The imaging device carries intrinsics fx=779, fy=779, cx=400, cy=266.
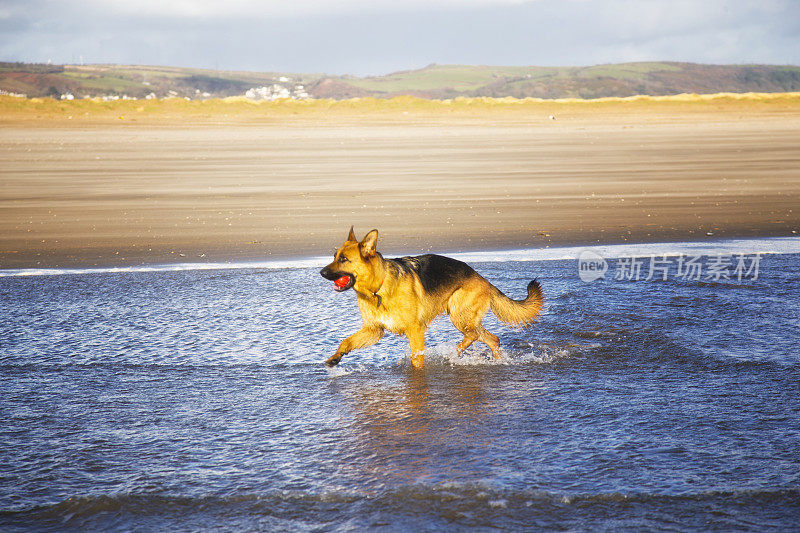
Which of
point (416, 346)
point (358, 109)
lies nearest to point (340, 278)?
point (416, 346)

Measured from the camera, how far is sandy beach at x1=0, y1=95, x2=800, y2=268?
11.0 metres

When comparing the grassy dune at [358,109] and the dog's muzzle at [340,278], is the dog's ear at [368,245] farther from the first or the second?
the grassy dune at [358,109]

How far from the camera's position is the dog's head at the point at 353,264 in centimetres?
513

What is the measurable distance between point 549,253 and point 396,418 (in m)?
5.75

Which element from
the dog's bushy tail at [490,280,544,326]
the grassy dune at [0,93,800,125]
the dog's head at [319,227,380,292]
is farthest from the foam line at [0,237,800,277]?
the grassy dune at [0,93,800,125]

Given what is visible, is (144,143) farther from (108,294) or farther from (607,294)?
(607,294)

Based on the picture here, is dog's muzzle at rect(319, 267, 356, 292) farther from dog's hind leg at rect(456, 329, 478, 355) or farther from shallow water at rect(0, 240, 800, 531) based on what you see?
dog's hind leg at rect(456, 329, 478, 355)

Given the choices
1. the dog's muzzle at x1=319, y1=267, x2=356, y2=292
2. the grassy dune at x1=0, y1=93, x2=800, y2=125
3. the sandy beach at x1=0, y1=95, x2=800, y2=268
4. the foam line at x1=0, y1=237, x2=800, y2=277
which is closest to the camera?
the dog's muzzle at x1=319, y1=267, x2=356, y2=292

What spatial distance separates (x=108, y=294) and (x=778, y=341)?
240 inches

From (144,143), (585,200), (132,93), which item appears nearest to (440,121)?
(144,143)

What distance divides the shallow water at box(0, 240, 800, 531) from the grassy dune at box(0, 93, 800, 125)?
34420 mm

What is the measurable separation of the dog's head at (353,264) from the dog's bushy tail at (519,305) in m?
1.24

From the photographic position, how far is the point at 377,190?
16.2 m

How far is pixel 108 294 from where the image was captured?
7797 mm
